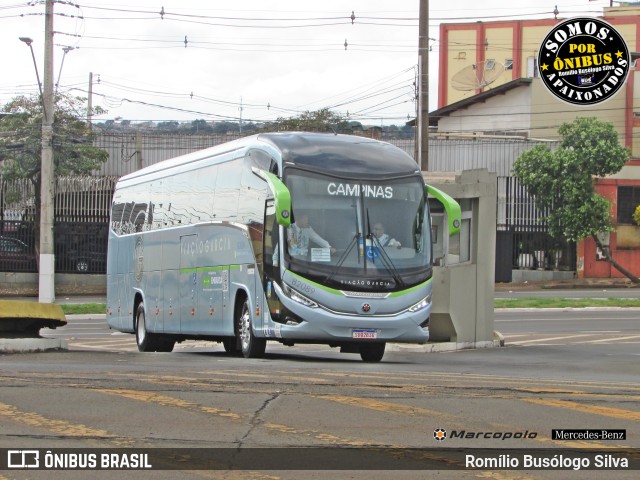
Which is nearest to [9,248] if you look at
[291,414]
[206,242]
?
[206,242]

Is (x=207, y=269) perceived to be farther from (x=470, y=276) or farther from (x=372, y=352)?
(x=470, y=276)

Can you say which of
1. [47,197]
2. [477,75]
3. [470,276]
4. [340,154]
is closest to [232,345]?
[340,154]

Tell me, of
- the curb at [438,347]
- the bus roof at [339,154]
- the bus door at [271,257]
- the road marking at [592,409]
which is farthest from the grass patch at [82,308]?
the road marking at [592,409]

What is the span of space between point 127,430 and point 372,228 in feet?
31.2

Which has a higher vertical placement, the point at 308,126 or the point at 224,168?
the point at 308,126

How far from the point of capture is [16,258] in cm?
4959

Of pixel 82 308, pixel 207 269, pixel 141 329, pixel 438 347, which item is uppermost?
pixel 207 269

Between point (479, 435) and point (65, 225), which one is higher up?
point (65, 225)

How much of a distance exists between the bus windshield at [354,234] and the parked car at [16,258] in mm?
34264

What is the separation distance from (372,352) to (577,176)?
3309cm

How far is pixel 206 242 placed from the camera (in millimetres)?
21000

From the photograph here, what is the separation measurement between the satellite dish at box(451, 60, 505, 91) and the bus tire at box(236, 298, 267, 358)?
5684cm

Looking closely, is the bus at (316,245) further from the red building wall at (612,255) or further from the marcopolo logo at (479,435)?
the red building wall at (612,255)

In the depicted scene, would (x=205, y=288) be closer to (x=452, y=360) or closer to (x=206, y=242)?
(x=206, y=242)
